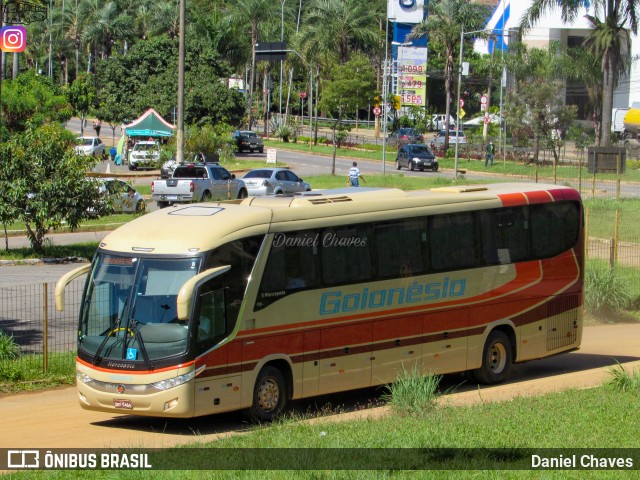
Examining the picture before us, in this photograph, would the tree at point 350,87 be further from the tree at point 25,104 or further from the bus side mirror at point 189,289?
the bus side mirror at point 189,289

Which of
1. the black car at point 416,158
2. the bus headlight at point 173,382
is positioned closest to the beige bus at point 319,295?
the bus headlight at point 173,382

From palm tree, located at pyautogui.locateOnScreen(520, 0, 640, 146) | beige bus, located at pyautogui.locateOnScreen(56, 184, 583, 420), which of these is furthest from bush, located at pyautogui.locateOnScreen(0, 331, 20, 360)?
palm tree, located at pyautogui.locateOnScreen(520, 0, 640, 146)

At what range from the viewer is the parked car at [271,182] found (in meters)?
43.2

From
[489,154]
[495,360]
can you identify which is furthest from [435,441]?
[489,154]

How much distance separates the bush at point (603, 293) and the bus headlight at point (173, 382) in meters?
14.9

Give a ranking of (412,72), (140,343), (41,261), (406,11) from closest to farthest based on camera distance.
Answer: (140,343) < (41,261) < (412,72) < (406,11)

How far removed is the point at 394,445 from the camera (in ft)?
31.4

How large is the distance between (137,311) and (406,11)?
80914mm

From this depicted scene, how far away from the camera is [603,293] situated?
24.6m

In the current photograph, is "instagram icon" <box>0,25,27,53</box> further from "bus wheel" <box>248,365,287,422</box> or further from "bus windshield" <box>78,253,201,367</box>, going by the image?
"bus wheel" <box>248,365,287,422</box>

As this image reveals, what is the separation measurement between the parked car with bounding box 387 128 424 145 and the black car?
13666 mm

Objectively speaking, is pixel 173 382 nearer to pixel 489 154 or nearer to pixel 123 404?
pixel 123 404

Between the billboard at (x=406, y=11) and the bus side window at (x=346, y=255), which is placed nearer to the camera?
the bus side window at (x=346, y=255)

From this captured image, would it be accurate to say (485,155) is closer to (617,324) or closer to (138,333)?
(617,324)
